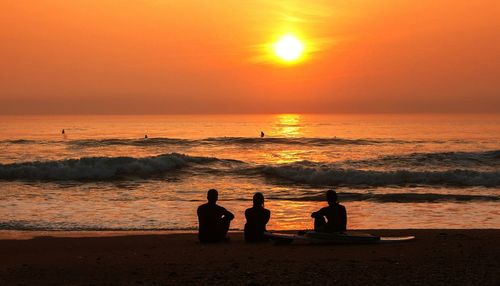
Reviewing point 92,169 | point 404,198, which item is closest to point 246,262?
point 404,198

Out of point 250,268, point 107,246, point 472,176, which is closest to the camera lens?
point 250,268

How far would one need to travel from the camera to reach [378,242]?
12.0m

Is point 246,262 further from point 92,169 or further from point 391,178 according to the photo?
point 92,169

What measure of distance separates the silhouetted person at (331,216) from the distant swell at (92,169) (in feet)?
78.2

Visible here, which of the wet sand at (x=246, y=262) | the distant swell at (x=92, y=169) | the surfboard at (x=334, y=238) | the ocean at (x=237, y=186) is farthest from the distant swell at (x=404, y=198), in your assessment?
the distant swell at (x=92, y=169)

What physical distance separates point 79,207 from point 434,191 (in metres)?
15.3

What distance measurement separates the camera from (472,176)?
3244 centimetres

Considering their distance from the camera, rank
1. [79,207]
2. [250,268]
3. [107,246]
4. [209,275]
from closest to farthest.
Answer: [209,275], [250,268], [107,246], [79,207]

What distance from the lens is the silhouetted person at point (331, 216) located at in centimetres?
1209

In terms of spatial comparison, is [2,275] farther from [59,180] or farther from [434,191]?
[59,180]

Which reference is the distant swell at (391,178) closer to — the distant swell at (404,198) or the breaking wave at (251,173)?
the breaking wave at (251,173)

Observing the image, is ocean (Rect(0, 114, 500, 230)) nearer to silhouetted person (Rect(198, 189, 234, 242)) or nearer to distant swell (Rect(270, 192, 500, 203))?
distant swell (Rect(270, 192, 500, 203))

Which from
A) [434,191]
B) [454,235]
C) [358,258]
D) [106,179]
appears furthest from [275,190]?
[358,258]

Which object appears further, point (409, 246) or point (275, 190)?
point (275, 190)
